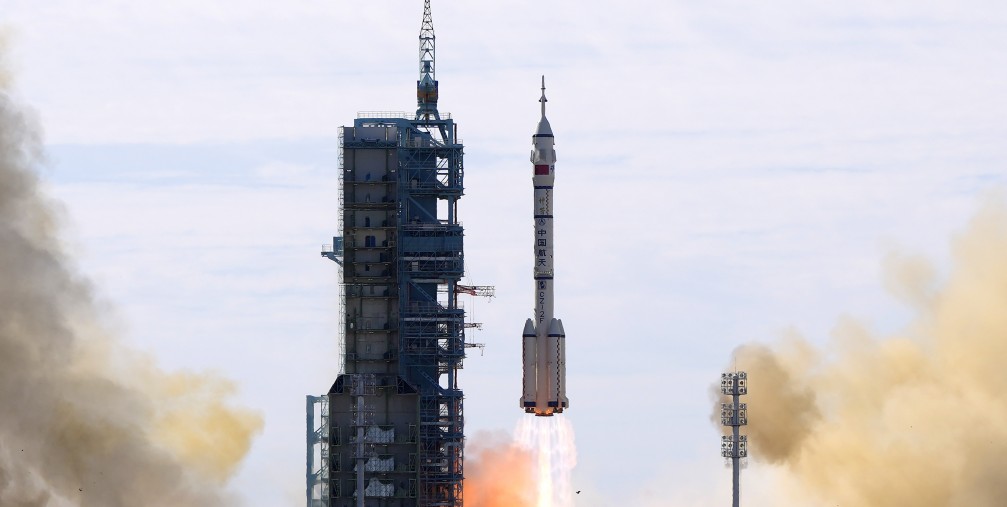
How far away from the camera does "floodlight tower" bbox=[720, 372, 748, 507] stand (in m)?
181

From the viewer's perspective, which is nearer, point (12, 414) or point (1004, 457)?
point (12, 414)

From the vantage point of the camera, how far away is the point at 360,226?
185000mm

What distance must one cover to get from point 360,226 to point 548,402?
607 inches

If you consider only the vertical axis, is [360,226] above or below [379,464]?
above

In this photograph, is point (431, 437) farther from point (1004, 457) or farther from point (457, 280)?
point (1004, 457)

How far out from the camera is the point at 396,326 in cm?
18550

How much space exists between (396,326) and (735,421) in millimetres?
19939

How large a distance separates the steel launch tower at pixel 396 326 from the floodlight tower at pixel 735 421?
1507 centimetres

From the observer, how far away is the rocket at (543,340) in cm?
17912

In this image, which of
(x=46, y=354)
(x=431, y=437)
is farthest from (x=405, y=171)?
(x=46, y=354)

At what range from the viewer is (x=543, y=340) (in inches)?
7062

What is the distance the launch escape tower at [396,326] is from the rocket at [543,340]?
7404mm

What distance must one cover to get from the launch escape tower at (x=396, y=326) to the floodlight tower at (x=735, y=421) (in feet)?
49.6

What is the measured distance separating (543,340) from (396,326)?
1025 cm
